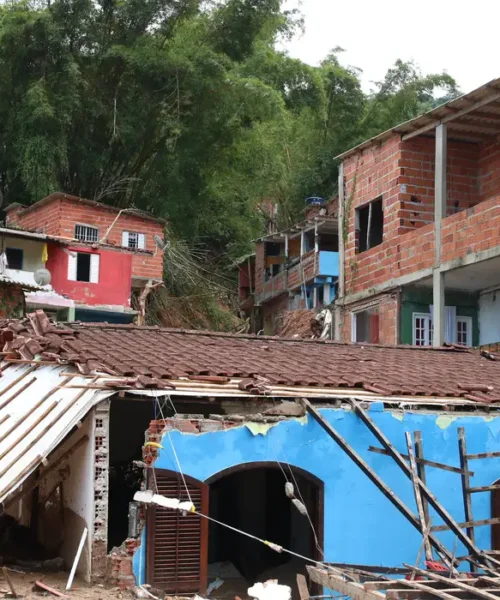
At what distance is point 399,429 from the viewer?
527 inches

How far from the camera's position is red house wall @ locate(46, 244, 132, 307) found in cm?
3253

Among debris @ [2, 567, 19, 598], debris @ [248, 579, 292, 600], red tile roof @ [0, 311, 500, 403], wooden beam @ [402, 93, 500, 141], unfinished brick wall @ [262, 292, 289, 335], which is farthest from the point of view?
unfinished brick wall @ [262, 292, 289, 335]

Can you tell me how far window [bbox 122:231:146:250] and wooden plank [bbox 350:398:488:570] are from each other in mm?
23342

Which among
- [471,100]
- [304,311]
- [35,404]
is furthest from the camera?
[304,311]

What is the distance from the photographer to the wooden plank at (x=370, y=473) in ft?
36.4

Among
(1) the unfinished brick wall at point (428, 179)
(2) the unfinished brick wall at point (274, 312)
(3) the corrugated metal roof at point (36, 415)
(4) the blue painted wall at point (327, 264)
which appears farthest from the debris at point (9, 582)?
(2) the unfinished brick wall at point (274, 312)

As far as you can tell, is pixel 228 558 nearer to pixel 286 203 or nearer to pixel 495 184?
pixel 495 184

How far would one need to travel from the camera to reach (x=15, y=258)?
31.6 metres

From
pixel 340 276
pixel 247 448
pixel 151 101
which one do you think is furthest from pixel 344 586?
pixel 151 101

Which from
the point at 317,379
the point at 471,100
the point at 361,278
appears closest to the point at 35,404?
the point at 317,379

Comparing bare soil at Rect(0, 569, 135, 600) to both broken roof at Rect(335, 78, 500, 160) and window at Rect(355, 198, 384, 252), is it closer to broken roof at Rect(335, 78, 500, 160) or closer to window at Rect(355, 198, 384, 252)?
broken roof at Rect(335, 78, 500, 160)

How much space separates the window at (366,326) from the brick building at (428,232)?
0.03 meters

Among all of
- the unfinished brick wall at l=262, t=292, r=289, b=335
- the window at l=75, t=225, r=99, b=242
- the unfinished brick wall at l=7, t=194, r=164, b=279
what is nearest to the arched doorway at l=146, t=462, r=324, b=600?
the unfinished brick wall at l=7, t=194, r=164, b=279

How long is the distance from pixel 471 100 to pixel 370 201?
4724 millimetres
